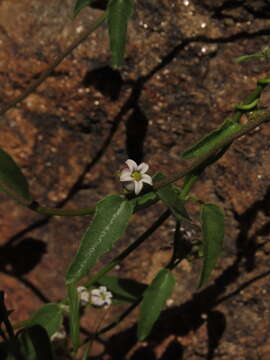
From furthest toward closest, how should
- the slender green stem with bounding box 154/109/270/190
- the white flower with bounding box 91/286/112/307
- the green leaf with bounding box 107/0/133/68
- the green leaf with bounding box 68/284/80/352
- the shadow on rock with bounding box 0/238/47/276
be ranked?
1. the shadow on rock with bounding box 0/238/47/276
2. the white flower with bounding box 91/286/112/307
3. the green leaf with bounding box 68/284/80/352
4. the green leaf with bounding box 107/0/133/68
5. the slender green stem with bounding box 154/109/270/190

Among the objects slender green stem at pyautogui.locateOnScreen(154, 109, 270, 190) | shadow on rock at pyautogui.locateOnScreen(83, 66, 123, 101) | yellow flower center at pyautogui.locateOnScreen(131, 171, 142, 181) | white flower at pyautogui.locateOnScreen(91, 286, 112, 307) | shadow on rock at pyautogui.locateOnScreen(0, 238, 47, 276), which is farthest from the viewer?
shadow on rock at pyautogui.locateOnScreen(0, 238, 47, 276)

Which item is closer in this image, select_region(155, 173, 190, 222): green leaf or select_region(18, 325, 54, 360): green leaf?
select_region(155, 173, 190, 222): green leaf

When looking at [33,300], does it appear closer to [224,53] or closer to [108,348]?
[108,348]

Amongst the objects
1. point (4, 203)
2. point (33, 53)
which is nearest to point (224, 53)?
point (33, 53)

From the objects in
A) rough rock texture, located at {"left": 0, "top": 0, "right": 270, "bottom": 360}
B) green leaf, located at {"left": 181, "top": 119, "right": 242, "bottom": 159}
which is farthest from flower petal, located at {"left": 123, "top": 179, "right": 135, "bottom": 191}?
rough rock texture, located at {"left": 0, "top": 0, "right": 270, "bottom": 360}

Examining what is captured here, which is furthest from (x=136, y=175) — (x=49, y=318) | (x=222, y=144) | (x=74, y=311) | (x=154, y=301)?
(x=49, y=318)

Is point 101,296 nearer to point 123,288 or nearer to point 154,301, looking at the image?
point 123,288

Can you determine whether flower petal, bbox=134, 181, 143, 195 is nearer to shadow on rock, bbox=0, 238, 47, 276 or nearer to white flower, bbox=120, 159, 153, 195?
white flower, bbox=120, 159, 153, 195
